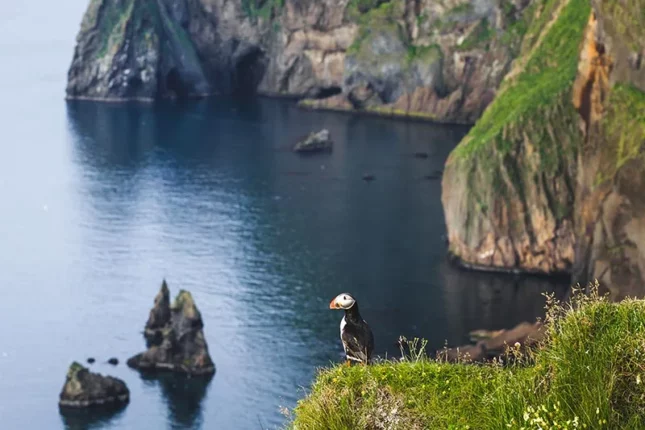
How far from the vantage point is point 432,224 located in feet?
603

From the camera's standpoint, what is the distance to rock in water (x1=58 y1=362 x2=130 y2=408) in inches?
4774

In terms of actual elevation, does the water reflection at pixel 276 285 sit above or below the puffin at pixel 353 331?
below

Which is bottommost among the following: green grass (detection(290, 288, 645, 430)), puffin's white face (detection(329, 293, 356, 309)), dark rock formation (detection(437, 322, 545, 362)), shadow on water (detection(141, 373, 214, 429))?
shadow on water (detection(141, 373, 214, 429))

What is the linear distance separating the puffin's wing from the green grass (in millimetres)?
1326

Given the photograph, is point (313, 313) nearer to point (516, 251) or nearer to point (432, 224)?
point (516, 251)

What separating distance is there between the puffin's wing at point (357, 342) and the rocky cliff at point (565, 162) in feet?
338

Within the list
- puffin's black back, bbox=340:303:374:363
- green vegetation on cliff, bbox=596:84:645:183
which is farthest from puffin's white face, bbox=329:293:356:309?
green vegetation on cliff, bbox=596:84:645:183

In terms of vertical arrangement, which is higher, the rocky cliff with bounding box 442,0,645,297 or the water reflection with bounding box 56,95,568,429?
the rocky cliff with bounding box 442,0,645,297

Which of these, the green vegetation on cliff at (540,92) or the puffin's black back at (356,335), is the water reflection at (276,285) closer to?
the green vegetation on cliff at (540,92)

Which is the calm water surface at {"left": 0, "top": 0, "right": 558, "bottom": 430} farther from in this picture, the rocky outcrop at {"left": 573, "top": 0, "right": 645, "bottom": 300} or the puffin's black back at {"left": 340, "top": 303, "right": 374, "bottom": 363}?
the puffin's black back at {"left": 340, "top": 303, "right": 374, "bottom": 363}

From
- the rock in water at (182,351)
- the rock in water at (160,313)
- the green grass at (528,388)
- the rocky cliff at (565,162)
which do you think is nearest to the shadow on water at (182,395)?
the rock in water at (182,351)

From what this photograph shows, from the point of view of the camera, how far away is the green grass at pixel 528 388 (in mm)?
30922

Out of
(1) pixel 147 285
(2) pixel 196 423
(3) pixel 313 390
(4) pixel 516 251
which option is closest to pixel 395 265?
(4) pixel 516 251

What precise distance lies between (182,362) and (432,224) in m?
62.9
